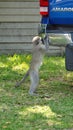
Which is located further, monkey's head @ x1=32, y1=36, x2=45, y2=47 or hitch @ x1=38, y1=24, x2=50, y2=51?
monkey's head @ x1=32, y1=36, x2=45, y2=47

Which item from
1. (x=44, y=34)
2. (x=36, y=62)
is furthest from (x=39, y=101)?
(x=44, y=34)

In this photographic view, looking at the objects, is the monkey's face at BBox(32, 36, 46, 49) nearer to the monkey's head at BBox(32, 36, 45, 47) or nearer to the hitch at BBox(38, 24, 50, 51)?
the monkey's head at BBox(32, 36, 45, 47)

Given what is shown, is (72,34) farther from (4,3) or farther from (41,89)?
(4,3)

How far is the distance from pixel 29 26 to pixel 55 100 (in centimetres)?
528

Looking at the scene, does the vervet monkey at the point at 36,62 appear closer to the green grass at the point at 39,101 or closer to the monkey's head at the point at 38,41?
the monkey's head at the point at 38,41

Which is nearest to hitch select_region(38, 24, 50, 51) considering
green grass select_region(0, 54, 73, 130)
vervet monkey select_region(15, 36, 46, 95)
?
vervet monkey select_region(15, 36, 46, 95)

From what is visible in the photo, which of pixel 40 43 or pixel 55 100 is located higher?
pixel 40 43

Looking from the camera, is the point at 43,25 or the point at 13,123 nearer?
the point at 13,123

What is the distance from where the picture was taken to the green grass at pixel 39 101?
646 cm

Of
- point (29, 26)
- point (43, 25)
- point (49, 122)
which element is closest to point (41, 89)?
point (43, 25)

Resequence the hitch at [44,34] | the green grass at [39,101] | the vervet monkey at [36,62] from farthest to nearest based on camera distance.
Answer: the vervet monkey at [36,62], the hitch at [44,34], the green grass at [39,101]

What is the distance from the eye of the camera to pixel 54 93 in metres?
8.30

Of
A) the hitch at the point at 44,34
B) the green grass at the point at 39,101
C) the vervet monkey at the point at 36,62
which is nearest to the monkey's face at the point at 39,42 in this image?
the vervet monkey at the point at 36,62

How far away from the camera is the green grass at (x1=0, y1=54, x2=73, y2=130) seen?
646 cm
